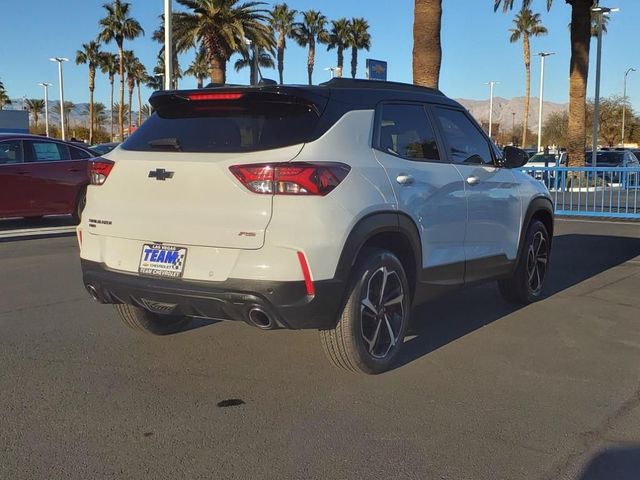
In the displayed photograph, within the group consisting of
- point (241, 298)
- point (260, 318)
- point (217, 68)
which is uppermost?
point (217, 68)

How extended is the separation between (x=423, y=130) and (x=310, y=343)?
187 cm

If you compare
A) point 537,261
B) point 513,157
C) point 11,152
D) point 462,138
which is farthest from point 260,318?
point 11,152

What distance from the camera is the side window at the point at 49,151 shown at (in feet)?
39.5

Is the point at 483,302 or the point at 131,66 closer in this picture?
the point at 483,302


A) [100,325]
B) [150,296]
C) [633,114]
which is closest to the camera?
[150,296]

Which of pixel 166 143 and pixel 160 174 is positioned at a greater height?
pixel 166 143

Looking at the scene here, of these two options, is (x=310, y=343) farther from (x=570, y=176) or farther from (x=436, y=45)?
(x=570, y=176)

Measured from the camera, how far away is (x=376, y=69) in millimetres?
17359

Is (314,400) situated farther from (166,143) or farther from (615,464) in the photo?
(166,143)

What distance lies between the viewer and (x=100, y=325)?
5801mm

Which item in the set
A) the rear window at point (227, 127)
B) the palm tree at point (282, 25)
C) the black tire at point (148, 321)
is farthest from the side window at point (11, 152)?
the palm tree at point (282, 25)

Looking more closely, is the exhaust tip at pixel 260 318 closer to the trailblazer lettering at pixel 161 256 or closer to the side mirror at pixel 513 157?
the trailblazer lettering at pixel 161 256

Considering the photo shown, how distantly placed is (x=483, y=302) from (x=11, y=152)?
28.7ft

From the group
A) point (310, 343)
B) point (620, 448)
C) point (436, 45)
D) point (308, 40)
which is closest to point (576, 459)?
point (620, 448)
